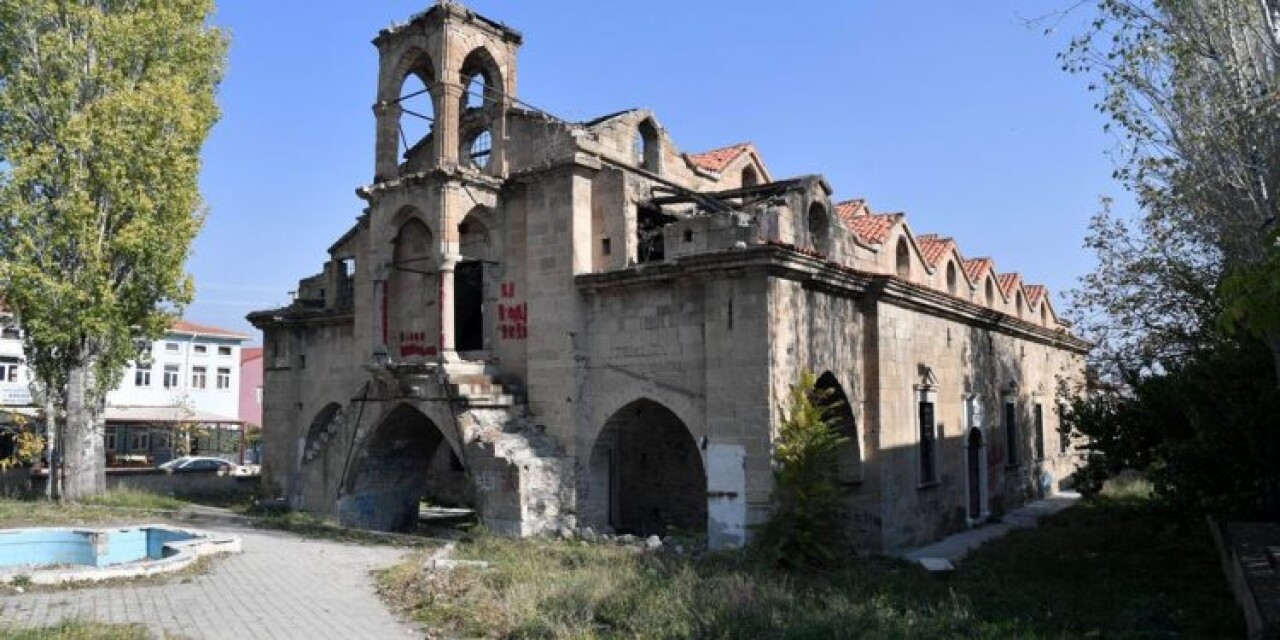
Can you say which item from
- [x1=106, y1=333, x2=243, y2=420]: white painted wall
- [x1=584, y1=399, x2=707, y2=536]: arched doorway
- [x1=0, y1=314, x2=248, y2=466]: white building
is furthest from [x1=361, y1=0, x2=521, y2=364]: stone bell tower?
[x1=106, y1=333, x2=243, y2=420]: white painted wall

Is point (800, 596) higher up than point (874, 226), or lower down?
lower down

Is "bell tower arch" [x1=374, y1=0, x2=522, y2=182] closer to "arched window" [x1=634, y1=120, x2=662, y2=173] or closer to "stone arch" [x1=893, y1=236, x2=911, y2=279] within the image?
"arched window" [x1=634, y1=120, x2=662, y2=173]

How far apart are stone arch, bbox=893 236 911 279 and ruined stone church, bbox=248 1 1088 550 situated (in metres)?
0.05

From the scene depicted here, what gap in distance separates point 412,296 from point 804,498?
9996mm

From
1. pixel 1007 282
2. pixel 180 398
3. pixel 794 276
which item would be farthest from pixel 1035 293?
pixel 180 398

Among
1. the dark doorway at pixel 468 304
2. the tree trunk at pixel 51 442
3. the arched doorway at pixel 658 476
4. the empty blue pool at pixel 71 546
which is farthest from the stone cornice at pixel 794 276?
the tree trunk at pixel 51 442

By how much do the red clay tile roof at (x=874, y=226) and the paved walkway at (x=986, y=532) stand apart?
6028 millimetres

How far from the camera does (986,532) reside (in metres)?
18.8

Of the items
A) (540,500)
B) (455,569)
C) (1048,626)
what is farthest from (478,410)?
(1048,626)

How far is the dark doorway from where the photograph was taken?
18.3 meters

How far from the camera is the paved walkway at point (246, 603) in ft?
29.4

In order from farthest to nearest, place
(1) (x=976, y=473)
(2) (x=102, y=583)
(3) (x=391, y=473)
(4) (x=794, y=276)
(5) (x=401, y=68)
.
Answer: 1. (1) (x=976, y=473)
2. (3) (x=391, y=473)
3. (5) (x=401, y=68)
4. (4) (x=794, y=276)
5. (2) (x=102, y=583)

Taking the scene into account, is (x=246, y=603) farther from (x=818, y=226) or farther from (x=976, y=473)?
(x=976, y=473)

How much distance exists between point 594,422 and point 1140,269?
39.2ft
